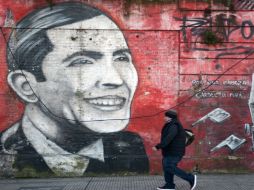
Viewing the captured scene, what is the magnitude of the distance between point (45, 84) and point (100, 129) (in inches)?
64.2

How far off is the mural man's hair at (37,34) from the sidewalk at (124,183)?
2369 millimetres

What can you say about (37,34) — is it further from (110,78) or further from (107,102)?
(107,102)

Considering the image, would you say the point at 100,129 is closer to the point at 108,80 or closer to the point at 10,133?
the point at 108,80

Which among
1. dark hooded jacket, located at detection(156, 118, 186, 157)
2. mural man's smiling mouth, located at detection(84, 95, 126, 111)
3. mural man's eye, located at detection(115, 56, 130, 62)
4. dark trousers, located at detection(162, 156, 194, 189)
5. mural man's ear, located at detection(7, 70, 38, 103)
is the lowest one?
dark trousers, located at detection(162, 156, 194, 189)

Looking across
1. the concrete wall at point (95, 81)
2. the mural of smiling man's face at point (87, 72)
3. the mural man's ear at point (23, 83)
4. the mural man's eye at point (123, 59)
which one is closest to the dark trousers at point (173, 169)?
the concrete wall at point (95, 81)

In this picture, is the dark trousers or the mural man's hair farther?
the mural man's hair

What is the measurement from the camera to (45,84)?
11.0m

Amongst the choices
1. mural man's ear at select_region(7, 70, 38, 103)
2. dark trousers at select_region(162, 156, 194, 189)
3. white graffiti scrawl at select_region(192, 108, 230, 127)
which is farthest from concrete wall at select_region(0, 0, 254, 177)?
dark trousers at select_region(162, 156, 194, 189)

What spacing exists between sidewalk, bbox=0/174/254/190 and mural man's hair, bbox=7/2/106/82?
7.77 feet

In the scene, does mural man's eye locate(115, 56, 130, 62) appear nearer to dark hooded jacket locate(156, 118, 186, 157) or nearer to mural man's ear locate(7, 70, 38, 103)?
mural man's ear locate(7, 70, 38, 103)

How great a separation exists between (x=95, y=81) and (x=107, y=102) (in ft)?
1.82

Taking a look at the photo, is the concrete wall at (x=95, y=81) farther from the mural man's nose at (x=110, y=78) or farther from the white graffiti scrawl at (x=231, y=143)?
the white graffiti scrawl at (x=231, y=143)

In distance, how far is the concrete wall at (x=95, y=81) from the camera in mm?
11008

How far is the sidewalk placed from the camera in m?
9.82
